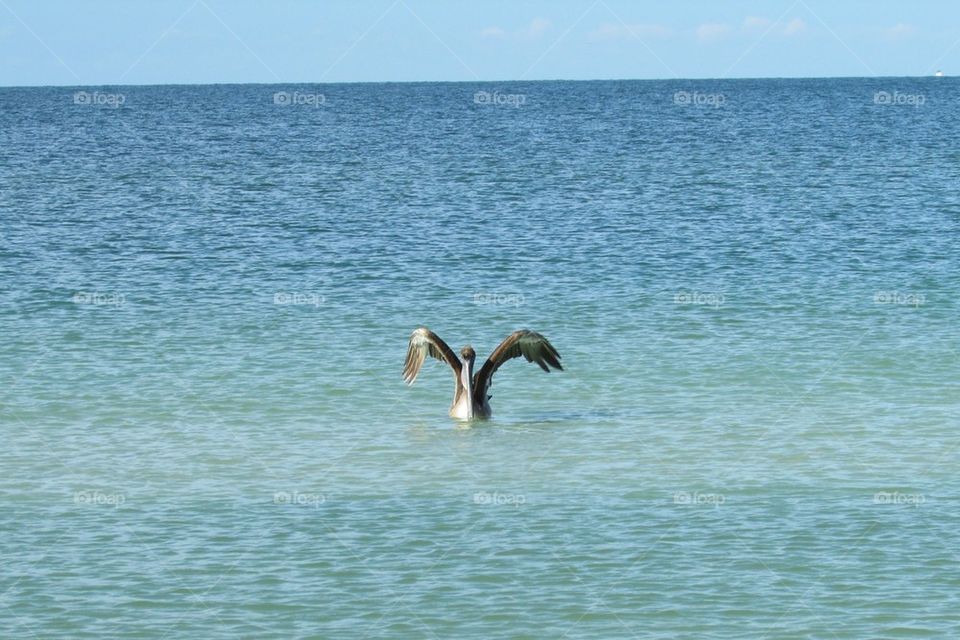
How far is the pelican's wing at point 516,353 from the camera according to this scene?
70.1ft

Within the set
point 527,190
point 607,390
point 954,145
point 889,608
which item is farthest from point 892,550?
point 954,145

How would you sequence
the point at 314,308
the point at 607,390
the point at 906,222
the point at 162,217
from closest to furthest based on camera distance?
the point at 607,390 → the point at 314,308 → the point at 906,222 → the point at 162,217

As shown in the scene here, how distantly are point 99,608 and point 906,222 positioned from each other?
36.4 m

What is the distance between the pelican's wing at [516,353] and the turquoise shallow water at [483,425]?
0.60 m

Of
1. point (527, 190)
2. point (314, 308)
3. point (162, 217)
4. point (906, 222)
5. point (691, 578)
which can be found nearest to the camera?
point (691, 578)

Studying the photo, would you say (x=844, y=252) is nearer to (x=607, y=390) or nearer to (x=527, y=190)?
(x=607, y=390)

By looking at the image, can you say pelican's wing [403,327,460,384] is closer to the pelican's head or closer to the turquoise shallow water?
the pelican's head

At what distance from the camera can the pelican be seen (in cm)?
2125

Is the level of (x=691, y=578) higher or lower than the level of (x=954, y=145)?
lower

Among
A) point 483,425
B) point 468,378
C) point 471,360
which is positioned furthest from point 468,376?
point 483,425

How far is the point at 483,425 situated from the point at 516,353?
47.4 inches

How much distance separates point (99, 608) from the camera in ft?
45.6

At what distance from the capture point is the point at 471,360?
21.1m

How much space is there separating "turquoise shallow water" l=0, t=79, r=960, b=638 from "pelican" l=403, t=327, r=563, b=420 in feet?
1.29
